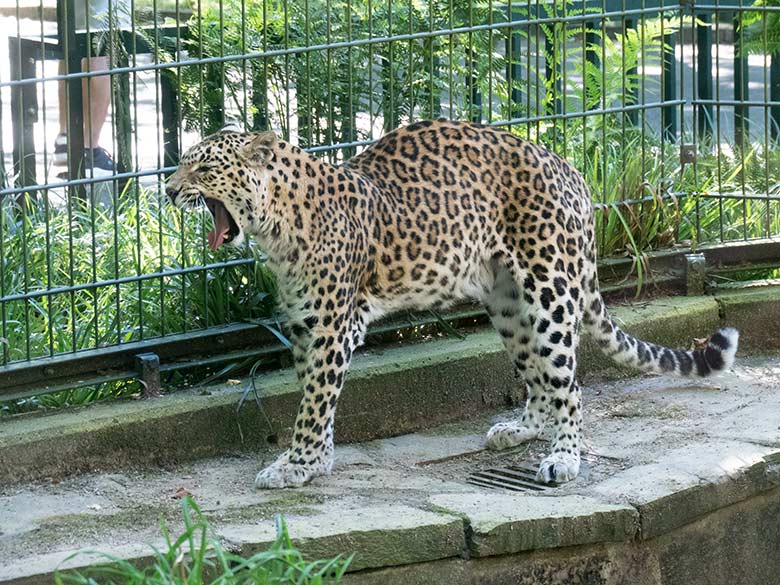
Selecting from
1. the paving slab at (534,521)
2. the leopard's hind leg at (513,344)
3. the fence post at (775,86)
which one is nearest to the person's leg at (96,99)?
the leopard's hind leg at (513,344)

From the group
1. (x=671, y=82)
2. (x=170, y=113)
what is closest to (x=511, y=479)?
(x=170, y=113)

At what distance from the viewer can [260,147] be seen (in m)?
6.36

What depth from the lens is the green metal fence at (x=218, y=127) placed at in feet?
22.6

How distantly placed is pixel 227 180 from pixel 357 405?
148cm

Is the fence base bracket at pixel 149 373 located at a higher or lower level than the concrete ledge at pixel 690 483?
higher

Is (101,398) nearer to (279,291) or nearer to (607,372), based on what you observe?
(279,291)

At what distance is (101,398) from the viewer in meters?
7.01

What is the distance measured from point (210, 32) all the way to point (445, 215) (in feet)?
6.56

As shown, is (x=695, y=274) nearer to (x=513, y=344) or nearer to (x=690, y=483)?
(x=513, y=344)

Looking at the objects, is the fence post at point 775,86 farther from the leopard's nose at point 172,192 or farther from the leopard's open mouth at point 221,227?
the leopard's nose at point 172,192

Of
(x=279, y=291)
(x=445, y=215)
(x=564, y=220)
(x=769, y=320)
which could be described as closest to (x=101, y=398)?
(x=279, y=291)

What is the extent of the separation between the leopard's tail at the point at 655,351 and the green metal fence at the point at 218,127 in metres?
1.33

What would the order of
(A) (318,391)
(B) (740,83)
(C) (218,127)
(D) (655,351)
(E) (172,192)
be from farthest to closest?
(B) (740,83) < (C) (218,127) < (D) (655,351) < (A) (318,391) < (E) (172,192)

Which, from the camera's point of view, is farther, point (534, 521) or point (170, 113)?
point (170, 113)
